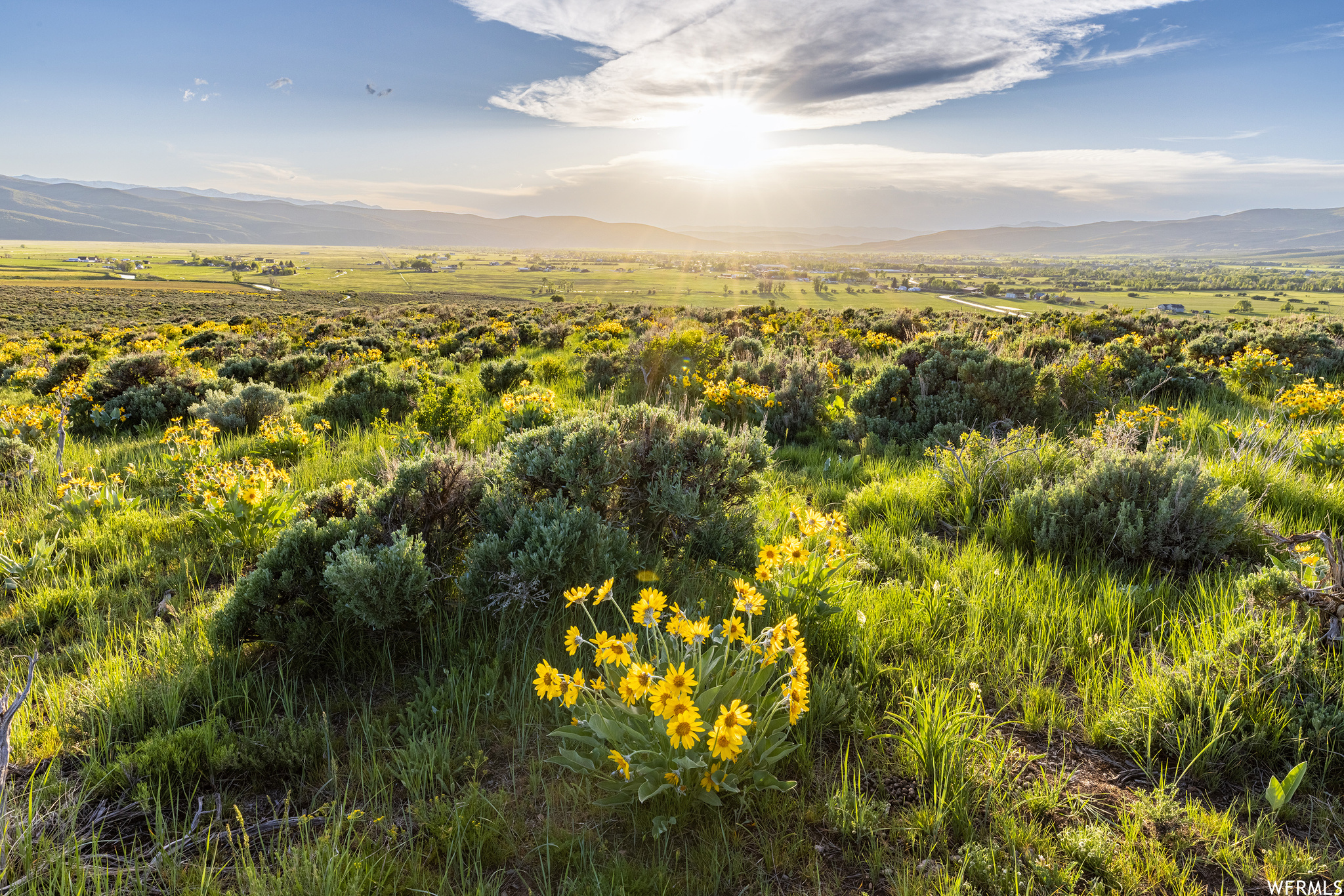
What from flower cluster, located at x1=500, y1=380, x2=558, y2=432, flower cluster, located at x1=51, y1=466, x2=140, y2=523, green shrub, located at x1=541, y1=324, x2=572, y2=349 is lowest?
flower cluster, located at x1=51, y1=466, x2=140, y2=523

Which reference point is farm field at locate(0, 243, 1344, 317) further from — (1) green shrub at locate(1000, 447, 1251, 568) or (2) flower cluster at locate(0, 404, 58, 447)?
(1) green shrub at locate(1000, 447, 1251, 568)

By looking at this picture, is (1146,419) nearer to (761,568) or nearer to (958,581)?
(958,581)

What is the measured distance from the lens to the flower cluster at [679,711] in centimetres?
Result: 203

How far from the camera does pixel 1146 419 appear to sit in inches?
246

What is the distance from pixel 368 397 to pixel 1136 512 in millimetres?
9358

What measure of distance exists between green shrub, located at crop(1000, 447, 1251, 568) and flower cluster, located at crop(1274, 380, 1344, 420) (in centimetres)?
364

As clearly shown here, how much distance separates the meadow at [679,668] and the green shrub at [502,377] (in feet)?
14.1

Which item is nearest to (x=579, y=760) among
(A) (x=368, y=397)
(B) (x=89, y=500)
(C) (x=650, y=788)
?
(C) (x=650, y=788)

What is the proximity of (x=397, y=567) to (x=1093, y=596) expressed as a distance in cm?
405

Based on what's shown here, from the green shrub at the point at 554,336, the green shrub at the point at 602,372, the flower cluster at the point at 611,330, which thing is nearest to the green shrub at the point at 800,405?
the green shrub at the point at 602,372

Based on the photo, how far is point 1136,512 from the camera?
388cm

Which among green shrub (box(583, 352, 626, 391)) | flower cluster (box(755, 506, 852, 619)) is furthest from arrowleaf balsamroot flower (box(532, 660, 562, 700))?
green shrub (box(583, 352, 626, 391))

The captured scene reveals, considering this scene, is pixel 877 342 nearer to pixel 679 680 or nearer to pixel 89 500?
pixel 679 680

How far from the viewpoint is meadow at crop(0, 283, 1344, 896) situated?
210cm
